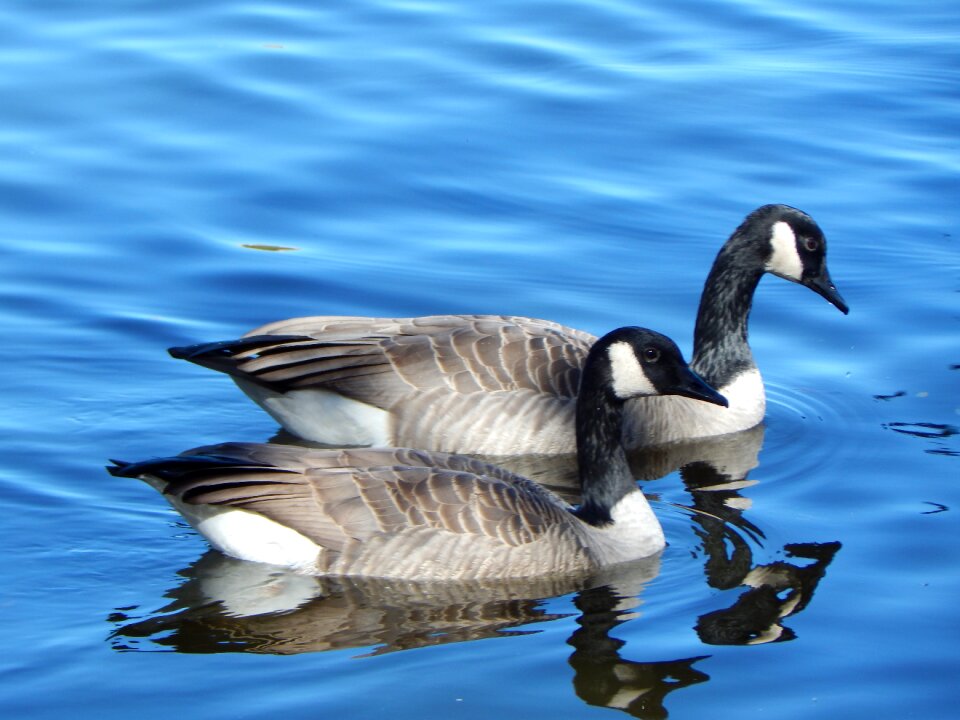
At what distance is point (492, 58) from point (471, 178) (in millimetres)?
2905

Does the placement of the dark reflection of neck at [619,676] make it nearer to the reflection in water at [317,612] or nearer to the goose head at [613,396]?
the reflection in water at [317,612]

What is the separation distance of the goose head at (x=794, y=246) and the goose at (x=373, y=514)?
3237 millimetres

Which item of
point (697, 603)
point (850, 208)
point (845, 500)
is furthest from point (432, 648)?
point (850, 208)

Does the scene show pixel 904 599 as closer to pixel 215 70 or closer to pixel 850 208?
pixel 850 208

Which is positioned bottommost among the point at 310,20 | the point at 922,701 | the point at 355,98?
the point at 922,701

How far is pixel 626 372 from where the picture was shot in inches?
359

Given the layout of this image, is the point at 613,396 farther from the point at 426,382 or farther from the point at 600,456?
the point at 426,382

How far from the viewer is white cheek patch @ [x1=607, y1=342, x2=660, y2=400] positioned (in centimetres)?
909

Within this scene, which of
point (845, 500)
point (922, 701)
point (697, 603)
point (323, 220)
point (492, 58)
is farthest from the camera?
point (492, 58)

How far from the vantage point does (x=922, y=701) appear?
7.46 meters

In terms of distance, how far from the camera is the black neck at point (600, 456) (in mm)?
9062

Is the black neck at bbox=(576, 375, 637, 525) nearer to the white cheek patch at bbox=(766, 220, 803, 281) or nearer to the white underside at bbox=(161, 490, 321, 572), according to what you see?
the white underside at bbox=(161, 490, 321, 572)

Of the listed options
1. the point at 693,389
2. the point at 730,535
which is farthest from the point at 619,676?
the point at 693,389

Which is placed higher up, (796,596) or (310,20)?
(310,20)
